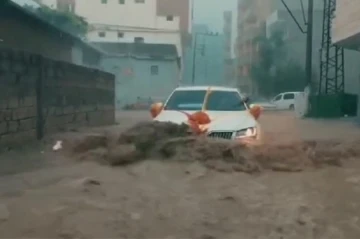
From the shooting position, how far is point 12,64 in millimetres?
12273

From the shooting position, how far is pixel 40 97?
45.9 ft

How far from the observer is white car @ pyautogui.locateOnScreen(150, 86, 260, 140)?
11727 mm

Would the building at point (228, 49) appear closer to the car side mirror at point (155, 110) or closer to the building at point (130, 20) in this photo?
the building at point (130, 20)

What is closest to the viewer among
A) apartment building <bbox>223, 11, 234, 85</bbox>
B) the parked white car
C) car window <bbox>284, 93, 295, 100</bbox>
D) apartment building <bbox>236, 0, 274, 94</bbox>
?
the parked white car

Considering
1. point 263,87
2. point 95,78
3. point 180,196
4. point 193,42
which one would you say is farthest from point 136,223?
point 193,42

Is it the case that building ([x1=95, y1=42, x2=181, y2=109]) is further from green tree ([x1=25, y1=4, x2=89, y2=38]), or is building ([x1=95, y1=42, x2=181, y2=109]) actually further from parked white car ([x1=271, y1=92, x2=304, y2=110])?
parked white car ([x1=271, y1=92, x2=304, y2=110])

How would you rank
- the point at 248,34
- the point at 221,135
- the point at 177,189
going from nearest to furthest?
the point at 177,189
the point at 221,135
the point at 248,34

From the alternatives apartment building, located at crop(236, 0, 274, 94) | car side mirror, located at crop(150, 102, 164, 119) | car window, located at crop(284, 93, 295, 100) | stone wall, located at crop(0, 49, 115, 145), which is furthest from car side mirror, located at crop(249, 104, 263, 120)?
apartment building, located at crop(236, 0, 274, 94)

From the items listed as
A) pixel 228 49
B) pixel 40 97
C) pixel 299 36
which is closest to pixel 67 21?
pixel 299 36

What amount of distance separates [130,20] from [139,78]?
12.0 meters

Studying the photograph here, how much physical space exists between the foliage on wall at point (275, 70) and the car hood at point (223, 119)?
43078 mm

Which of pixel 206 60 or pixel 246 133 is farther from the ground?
pixel 206 60

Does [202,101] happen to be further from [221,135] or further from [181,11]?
[181,11]

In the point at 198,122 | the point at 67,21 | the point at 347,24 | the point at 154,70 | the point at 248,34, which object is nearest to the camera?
the point at 198,122
